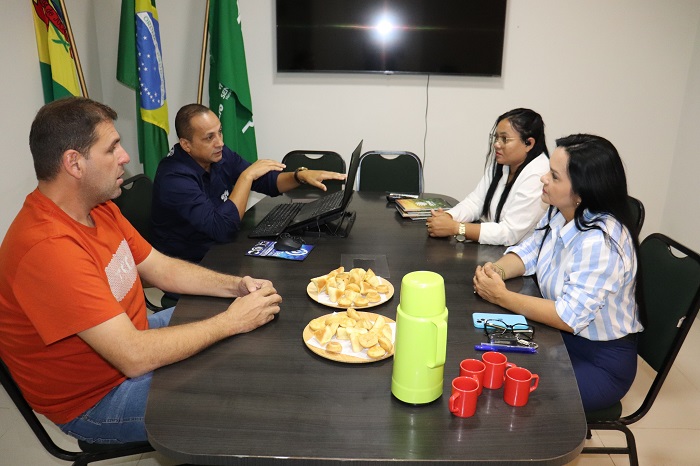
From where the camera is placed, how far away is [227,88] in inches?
155

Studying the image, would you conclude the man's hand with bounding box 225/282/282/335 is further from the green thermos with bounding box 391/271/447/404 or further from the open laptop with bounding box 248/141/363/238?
the open laptop with bounding box 248/141/363/238

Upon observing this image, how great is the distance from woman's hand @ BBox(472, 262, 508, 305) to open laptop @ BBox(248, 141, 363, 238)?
0.75m

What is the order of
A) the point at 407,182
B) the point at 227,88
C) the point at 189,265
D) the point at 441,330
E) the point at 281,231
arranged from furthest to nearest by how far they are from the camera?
the point at 227,88
the point at 407,182
the point at 281,231
the point at 189,265
the point at 441,330

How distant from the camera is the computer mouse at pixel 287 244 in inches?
85.8

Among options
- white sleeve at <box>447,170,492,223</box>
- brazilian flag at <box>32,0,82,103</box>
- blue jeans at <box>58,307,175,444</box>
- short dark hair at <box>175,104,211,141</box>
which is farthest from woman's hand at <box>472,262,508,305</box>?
brazilian flag at <box>32,0,82,103</box>

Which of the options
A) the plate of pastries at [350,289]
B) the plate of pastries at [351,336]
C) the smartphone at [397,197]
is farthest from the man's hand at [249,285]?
the smartphone at [397,197]

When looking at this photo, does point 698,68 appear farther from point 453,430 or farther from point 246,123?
point 453,430

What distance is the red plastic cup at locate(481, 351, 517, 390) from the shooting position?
132cm

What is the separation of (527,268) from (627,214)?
0.40m

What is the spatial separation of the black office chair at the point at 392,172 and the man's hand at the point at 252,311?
2.04 meters

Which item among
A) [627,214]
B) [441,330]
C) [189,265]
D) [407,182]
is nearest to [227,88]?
[407,182]

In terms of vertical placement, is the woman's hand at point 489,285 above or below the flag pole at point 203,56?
below

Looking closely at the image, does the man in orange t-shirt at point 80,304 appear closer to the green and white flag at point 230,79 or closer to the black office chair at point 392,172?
the black office chair at point 392,172

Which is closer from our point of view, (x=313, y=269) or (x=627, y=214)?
(x=627, y=214)
